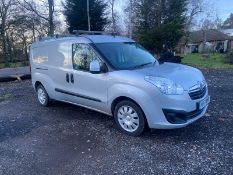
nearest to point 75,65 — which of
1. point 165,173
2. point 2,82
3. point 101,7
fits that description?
point 165,173

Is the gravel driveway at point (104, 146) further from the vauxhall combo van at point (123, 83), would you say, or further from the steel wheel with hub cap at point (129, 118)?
the vauxhall combo van at point (123, 83)

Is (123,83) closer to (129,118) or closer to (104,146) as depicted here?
(129,118)

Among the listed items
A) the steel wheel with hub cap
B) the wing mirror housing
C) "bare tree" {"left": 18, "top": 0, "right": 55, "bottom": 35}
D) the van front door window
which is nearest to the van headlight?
the steel wheel with hub cap

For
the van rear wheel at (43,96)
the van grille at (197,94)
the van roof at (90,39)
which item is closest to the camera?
the van grille at (197,94)

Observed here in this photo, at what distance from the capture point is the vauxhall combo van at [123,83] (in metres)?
4.89

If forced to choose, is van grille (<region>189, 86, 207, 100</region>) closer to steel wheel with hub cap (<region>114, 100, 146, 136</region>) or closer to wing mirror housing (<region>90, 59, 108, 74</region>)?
steel wheel with hub cap (<region>114, 100, 146, 136</region>)

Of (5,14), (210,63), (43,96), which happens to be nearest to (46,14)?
(5,14)

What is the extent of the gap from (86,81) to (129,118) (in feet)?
4.40

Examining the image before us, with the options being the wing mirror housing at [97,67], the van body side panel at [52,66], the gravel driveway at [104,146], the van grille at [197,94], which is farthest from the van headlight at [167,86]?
the van body side panel at [52,66]

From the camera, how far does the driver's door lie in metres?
5.75

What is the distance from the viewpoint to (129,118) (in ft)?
17.5

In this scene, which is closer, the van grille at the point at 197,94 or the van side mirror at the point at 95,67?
the van grille at the point at 197,94

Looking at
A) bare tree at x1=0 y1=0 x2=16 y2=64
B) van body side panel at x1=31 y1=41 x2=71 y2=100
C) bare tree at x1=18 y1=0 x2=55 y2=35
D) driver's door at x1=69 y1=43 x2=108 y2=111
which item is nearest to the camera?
driver's door at x1=69 y1=43 x2=108 y2=111

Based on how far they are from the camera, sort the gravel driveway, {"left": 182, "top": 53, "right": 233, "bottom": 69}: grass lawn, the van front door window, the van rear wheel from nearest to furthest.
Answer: the gravel driveway < the van front door window < the van rear wheel < {"left": 182, "top": 53, "right": 233, "bottom": 69}: grass lawn
